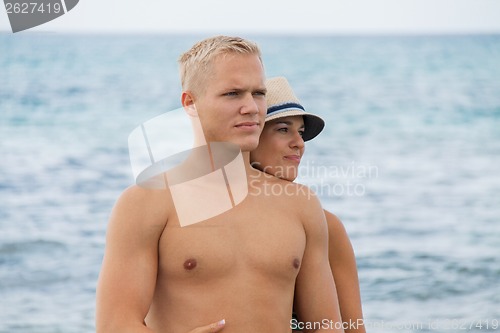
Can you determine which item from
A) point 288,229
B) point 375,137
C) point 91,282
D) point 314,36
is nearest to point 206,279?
point 288,229

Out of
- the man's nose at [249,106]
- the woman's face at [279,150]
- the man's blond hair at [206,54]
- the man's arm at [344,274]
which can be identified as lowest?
the man's arm at [344,274]

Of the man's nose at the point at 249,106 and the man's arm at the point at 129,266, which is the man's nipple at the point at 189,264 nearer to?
the man's arm at the point at 129,266

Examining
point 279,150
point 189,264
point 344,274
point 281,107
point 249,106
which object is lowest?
point 344,274

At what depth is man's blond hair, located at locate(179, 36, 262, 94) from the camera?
8.40ft

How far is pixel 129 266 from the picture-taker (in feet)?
7.94

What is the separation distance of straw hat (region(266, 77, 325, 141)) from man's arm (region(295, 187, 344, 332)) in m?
0.34

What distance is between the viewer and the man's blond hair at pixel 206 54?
2.56 metres

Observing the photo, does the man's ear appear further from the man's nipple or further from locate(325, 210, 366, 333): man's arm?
locate(325, 210, 366, 333): man's arm

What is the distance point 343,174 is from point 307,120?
31.4 feet

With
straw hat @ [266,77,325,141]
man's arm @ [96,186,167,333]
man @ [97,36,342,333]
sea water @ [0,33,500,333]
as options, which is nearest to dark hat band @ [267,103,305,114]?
straw hat @ [266,77,325,141]

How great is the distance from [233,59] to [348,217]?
7.50 m

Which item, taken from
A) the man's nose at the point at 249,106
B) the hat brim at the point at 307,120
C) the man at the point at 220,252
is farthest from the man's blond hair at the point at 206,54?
the hat brim at the point at 307,120

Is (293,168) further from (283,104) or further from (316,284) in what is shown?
(316,284)

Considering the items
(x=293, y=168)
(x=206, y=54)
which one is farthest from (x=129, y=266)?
(x=293, y=168)
